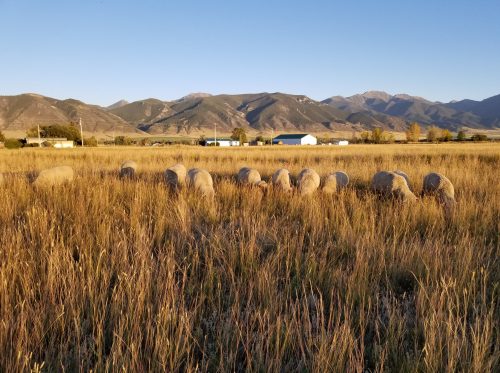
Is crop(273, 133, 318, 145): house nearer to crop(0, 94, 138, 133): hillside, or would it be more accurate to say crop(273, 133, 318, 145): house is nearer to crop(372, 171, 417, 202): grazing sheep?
crop(0, 94, 138, 133): hillside

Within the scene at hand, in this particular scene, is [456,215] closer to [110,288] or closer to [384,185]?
[384,185]

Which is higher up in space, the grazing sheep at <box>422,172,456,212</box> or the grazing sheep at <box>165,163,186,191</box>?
the grazing sheep at <box>165,163,186,191</box>

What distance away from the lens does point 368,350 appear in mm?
2230

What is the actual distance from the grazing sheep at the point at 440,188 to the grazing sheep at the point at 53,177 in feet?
26.0

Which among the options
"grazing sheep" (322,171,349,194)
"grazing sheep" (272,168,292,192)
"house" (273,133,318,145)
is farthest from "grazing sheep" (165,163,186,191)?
"house" (273,133,318,145)

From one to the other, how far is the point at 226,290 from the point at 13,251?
1.91 meters

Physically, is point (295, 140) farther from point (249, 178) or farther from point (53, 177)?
point (53, 177)

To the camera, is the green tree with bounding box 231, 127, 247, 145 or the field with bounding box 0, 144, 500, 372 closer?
the field with bounding box 0, 144, 500, 372

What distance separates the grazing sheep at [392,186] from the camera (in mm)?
7007

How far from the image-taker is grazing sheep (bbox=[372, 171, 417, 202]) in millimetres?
7007

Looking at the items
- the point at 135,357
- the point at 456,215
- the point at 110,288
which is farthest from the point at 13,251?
the point at 456,215

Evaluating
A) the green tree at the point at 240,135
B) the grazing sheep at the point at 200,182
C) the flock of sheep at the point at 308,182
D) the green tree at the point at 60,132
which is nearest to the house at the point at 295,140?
the green tree at the point at 240,135

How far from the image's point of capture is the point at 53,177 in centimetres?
839

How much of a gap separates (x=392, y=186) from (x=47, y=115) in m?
177
